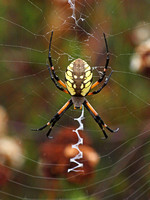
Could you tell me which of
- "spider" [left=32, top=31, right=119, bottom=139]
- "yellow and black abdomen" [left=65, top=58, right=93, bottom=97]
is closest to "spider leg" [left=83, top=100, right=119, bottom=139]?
"spider" [left=32, top=31, right=119, bottom=139]

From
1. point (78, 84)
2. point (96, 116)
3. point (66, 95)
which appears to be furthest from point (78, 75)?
point (96, 116)

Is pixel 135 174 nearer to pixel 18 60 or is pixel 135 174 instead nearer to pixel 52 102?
pixel 52 102

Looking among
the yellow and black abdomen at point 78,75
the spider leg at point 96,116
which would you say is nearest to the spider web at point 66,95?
the spider leg at point 96,116

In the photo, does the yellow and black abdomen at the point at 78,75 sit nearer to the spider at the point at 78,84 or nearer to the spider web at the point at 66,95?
the spider at the point at 78,84

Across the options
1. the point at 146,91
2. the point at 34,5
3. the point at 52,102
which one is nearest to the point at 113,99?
the point at 146,91

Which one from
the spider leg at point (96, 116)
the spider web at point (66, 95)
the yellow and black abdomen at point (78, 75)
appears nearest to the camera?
the yellow and black abdomen at point (78, 75)

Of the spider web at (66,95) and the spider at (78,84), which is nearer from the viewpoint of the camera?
the spider at (78,84)
